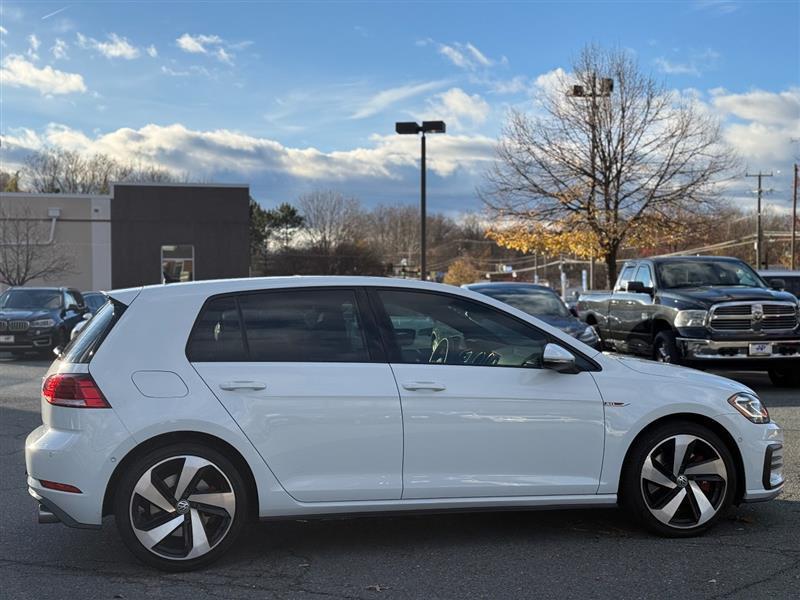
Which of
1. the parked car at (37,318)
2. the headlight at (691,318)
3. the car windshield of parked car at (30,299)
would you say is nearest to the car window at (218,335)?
the headlight at (691,318)

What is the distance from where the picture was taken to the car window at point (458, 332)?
493 centimetres

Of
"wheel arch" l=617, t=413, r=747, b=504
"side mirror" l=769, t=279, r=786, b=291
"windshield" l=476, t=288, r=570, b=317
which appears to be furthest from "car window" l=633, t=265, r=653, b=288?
"wheel arch" l=617, t=413, r=747, b=504

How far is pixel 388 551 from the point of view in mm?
4914

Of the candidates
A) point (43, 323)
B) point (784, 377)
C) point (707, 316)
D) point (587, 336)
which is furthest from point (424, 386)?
point (43, 323)

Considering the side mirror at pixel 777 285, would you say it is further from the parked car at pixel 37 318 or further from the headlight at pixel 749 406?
the parked car at pixel 37 318

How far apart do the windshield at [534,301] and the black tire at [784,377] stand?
3257 mm

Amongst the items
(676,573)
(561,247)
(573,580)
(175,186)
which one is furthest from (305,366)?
(175,186)

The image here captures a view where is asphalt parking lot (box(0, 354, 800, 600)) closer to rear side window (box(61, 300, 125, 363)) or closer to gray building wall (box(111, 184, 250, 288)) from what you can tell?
rear side window (box(61, 300, 125, 363))

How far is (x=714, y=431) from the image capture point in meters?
5.13

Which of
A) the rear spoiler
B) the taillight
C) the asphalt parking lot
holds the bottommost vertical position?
the asphalt parking lot

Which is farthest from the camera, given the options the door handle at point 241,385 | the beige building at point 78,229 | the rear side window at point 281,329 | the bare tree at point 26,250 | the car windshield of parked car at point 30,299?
the beige building at point 78,229

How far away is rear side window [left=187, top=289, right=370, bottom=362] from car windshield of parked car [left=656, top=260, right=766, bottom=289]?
9.09m

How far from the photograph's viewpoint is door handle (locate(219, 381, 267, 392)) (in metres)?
4.56

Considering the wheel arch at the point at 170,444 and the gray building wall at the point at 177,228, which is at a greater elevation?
the gray building wall at the point at 177,228
